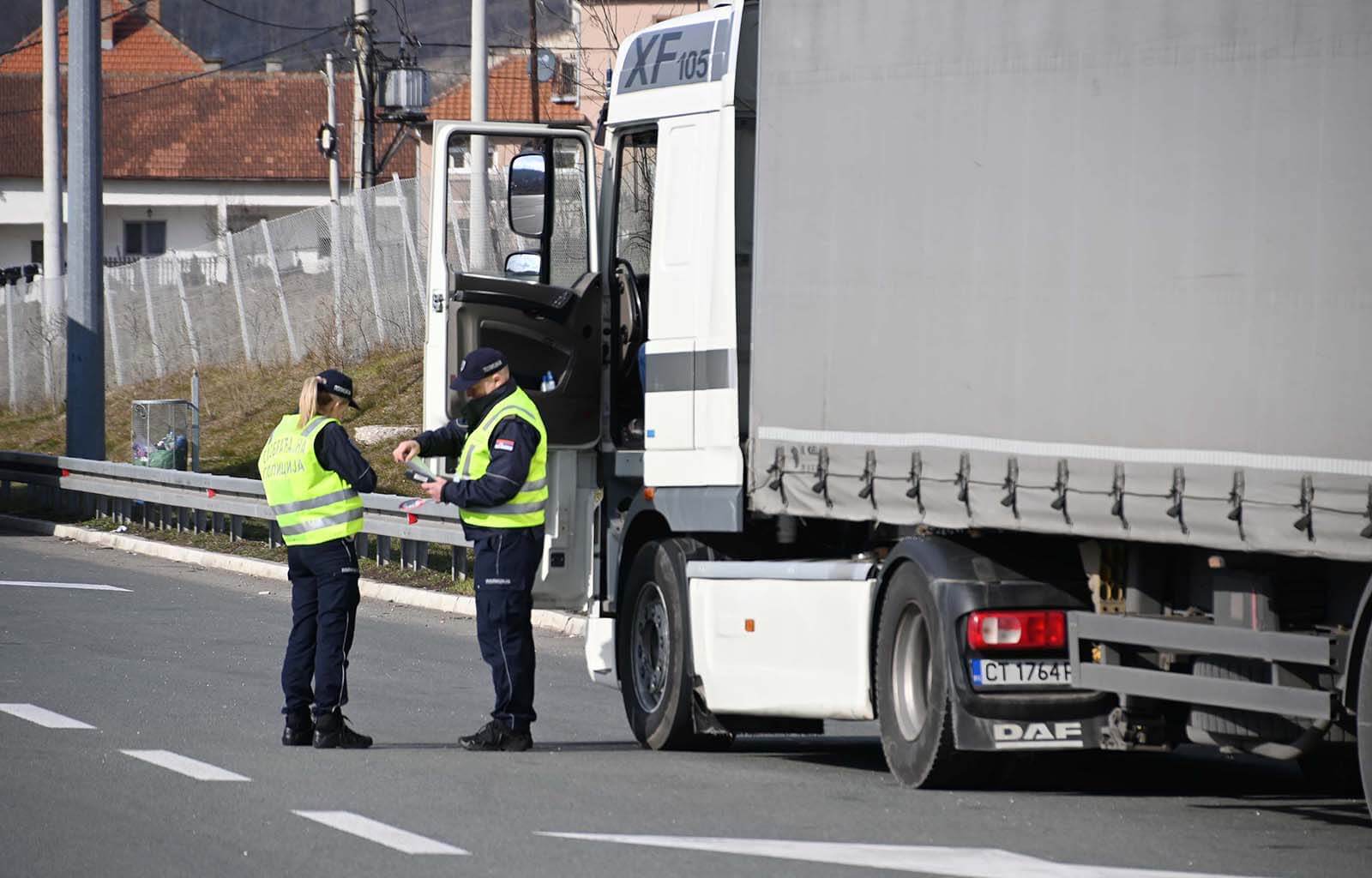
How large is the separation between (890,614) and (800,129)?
2050 mm

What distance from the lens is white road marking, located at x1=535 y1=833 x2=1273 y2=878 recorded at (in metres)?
7.01

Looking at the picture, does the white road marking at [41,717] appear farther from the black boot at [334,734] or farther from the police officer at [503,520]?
the police officer at [503,520]

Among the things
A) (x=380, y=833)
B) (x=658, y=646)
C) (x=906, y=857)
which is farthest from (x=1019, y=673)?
(x=658, y=646)

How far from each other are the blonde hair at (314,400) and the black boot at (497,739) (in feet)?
5.28

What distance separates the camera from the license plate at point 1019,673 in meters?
8.63

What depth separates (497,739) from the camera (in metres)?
10.4

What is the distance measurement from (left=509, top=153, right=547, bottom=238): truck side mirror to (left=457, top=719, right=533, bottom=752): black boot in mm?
2599

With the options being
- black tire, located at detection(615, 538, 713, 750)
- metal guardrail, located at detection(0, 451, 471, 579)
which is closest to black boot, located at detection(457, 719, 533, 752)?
black tire, located at detection(615, 538, 713, 750)

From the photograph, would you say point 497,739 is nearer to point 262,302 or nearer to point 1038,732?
point 1038,732

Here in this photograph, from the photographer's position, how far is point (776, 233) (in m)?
9.75

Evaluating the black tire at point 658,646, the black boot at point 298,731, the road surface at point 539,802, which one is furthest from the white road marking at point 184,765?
the black tire at point 658,646

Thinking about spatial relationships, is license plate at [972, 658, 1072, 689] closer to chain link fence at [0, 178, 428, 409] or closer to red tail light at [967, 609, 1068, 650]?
red tail light at [967, 609, 1068, 650]

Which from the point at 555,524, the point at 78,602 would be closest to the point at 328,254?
the point at 78,602

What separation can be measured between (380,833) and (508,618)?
281cm
